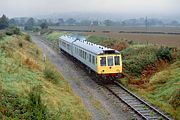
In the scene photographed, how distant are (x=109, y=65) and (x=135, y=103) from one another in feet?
22.9

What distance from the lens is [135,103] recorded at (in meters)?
22.2

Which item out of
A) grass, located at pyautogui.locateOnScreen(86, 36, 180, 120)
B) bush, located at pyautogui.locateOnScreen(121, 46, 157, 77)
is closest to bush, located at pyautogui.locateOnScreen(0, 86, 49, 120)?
grass, located at pyautogui.locateOnScreen(86, 36, 180, 120)

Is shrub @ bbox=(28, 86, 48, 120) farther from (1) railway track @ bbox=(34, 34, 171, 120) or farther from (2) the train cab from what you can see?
(2) the train cab

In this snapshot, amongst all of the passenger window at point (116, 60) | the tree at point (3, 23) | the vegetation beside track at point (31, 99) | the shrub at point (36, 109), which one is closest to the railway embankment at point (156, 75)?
the passenger window at point (116, 60)

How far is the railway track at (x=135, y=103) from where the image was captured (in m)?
19.1

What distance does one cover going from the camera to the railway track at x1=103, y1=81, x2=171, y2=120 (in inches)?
754

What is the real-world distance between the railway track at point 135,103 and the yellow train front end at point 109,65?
88 centimetres

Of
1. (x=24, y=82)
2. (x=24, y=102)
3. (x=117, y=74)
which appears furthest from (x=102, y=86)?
(x=24, y=102)

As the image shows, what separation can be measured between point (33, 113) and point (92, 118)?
4.66 metres

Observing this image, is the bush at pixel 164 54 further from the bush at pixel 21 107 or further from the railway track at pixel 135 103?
the bush at pixel 21 107

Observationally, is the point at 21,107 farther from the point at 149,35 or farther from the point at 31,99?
the point at 149,35

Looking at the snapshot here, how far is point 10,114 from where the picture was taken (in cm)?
1457

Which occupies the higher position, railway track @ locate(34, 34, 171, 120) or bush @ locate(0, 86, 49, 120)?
bush @ locate(0, 86, 49, 120)

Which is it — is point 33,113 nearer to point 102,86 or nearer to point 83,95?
point 83,95
